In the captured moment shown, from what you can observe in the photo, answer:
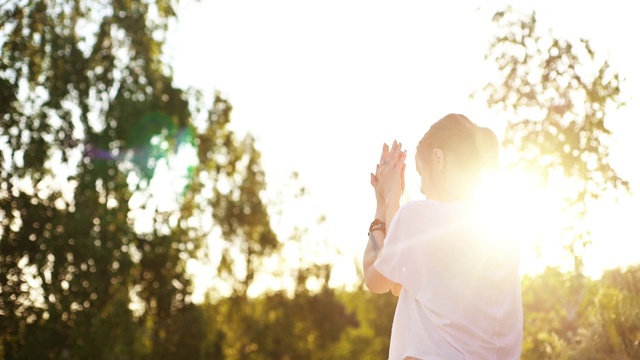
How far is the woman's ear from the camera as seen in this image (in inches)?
108

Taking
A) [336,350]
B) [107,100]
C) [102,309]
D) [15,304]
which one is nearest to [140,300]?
[102,309]

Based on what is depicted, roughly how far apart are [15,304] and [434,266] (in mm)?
21514

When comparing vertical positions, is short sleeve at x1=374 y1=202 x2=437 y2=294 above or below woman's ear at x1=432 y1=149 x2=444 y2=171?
below

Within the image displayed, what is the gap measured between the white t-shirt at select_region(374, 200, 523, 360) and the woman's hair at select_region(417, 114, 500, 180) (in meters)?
0.16

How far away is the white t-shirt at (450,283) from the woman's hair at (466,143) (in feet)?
0.51

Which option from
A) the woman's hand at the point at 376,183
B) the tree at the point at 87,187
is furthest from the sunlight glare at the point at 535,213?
the tree at the point at 87,187

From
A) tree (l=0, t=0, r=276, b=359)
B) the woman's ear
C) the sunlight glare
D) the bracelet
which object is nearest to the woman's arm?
the bracelet

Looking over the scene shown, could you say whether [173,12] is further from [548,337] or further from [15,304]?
[548,337]

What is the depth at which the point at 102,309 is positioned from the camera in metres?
23.1

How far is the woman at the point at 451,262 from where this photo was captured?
2580 millimetres

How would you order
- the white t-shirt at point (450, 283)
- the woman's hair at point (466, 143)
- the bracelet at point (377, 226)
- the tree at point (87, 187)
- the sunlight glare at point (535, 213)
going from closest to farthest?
1. the white t-shirt at point (450, 283)
2. the woman's hair at point (466, 143)
3. the bracelet at point (377, 226)
4. the sunlight glare at point (535, 213)
5. the tree at point (87, 187)

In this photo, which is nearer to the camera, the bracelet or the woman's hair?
the woman's hair

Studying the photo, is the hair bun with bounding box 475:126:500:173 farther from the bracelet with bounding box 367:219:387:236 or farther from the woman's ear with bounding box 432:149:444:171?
the bracelet with bounding box 367:219:387:236

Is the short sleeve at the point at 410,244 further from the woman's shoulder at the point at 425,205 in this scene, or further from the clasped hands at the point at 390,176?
the clasped hands at the point at 390,176
